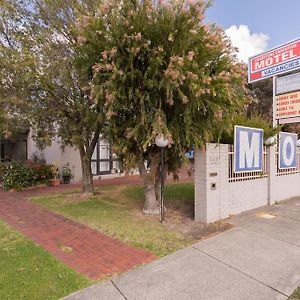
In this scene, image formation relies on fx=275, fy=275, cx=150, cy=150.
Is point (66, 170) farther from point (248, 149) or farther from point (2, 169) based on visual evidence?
point (248, 149)

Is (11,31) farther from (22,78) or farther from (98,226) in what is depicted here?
(98,226)

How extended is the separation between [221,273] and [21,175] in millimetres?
10283

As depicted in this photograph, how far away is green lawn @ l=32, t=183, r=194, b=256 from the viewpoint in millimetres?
5051

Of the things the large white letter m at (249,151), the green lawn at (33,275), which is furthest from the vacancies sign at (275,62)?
the green lawn at (33,275)

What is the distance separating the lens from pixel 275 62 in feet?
31.5

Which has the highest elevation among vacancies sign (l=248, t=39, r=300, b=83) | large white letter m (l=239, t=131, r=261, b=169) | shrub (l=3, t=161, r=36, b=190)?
vacancies sign (l=248, t=39, r=300, b=83)

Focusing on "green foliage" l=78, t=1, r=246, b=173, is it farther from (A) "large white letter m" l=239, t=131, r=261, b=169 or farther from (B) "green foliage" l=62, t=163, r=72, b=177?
(B) "green foliage" l=62, t=163, r=72, b=177

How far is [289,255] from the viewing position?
4402mm

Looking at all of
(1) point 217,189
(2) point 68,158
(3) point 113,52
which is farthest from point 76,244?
(2) point 68,158

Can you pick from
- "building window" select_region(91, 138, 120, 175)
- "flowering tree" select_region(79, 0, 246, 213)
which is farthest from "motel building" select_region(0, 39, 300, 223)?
"building window" select_region(91, 138, 120, 175)

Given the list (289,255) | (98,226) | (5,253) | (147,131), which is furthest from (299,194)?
(5,253)

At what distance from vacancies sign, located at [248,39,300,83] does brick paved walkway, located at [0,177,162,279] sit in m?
8.05

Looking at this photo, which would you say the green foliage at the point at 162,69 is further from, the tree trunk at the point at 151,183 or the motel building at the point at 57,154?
the motel building at the point at 57,154

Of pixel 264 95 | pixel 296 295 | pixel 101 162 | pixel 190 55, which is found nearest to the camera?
pixel 296 295
